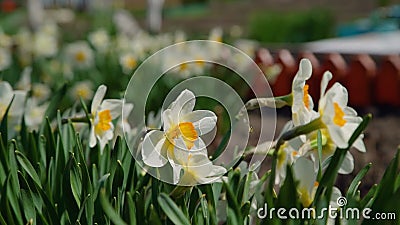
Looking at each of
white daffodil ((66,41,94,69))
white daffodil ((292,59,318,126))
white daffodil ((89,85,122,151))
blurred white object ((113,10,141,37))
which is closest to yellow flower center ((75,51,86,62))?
white daffodil ((66,41,94,69))

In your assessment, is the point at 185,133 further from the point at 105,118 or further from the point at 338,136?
the point at 105,118

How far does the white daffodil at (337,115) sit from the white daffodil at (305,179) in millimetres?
68

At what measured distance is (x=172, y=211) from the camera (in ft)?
2.79

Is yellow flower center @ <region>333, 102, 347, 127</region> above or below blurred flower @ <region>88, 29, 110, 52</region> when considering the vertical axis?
above

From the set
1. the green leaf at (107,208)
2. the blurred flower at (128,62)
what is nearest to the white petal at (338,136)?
the green leaf at (107,208)

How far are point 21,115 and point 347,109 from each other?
75 centimetres

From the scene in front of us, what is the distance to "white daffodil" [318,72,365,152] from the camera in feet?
2.94

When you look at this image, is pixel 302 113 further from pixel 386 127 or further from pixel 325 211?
pixel 386 127

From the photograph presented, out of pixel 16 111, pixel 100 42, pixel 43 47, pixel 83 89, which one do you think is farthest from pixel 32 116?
pixel 100 42

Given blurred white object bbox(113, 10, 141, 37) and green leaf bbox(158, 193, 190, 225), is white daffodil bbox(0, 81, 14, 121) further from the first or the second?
blurred white object bbox(113, 10, 141, 37)

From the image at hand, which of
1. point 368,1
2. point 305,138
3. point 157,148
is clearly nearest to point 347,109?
point 305,138

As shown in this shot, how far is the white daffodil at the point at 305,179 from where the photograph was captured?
96 cm

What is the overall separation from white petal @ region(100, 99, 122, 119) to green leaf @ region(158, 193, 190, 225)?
38 centimetres

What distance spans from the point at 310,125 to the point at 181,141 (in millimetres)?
190
